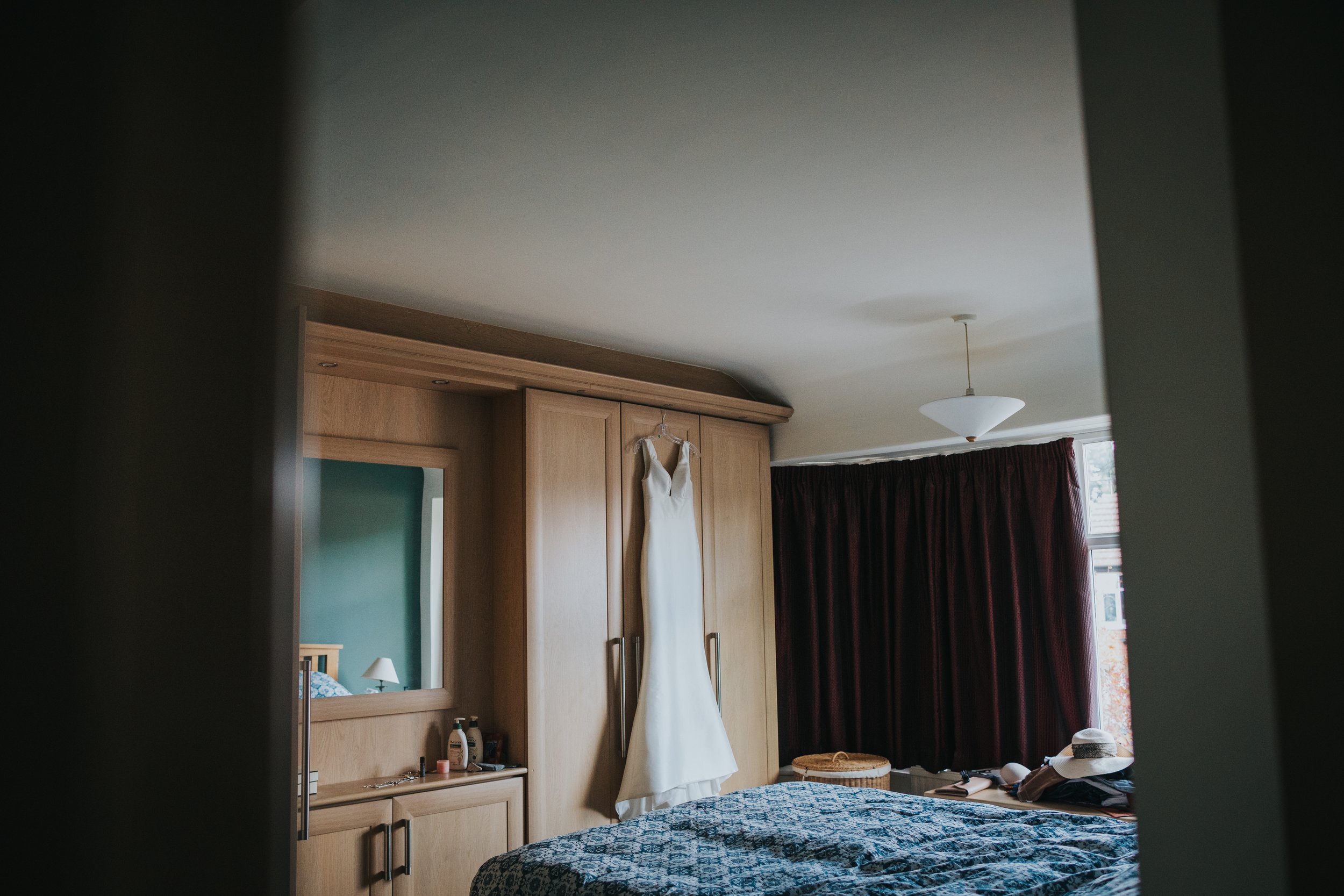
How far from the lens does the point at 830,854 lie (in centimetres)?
272

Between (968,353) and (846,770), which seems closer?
(968,353)

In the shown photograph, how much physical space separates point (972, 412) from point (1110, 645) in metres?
1.54

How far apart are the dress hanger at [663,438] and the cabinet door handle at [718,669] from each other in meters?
0.98

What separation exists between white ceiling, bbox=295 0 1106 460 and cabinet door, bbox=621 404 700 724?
0.41m

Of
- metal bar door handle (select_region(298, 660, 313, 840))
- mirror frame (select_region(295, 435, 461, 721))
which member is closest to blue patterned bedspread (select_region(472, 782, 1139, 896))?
metal bar door handle (select_region(298, 660, 313, 840))

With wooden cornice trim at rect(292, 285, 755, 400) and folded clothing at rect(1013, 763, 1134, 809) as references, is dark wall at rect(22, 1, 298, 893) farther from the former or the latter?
folded clothing at rect(1013, 763, 1134, 809)

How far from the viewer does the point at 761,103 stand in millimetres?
2297

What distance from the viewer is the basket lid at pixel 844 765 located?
15.4 feet

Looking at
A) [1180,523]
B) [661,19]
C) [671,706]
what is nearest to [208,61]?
[1180,523]

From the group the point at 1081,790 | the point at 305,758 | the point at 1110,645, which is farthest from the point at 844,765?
the point at 305,758

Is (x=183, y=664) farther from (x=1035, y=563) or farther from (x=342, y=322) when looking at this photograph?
(x=1035, y=563)

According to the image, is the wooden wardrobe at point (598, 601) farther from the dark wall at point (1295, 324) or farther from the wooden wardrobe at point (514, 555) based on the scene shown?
the dark wall at point (1295, 324)

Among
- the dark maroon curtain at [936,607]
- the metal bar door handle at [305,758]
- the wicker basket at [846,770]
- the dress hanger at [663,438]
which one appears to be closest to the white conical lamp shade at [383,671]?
the metal bar door handle at [305,758]

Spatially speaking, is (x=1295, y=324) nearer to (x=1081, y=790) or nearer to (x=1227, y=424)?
(x=1227, y=424)
